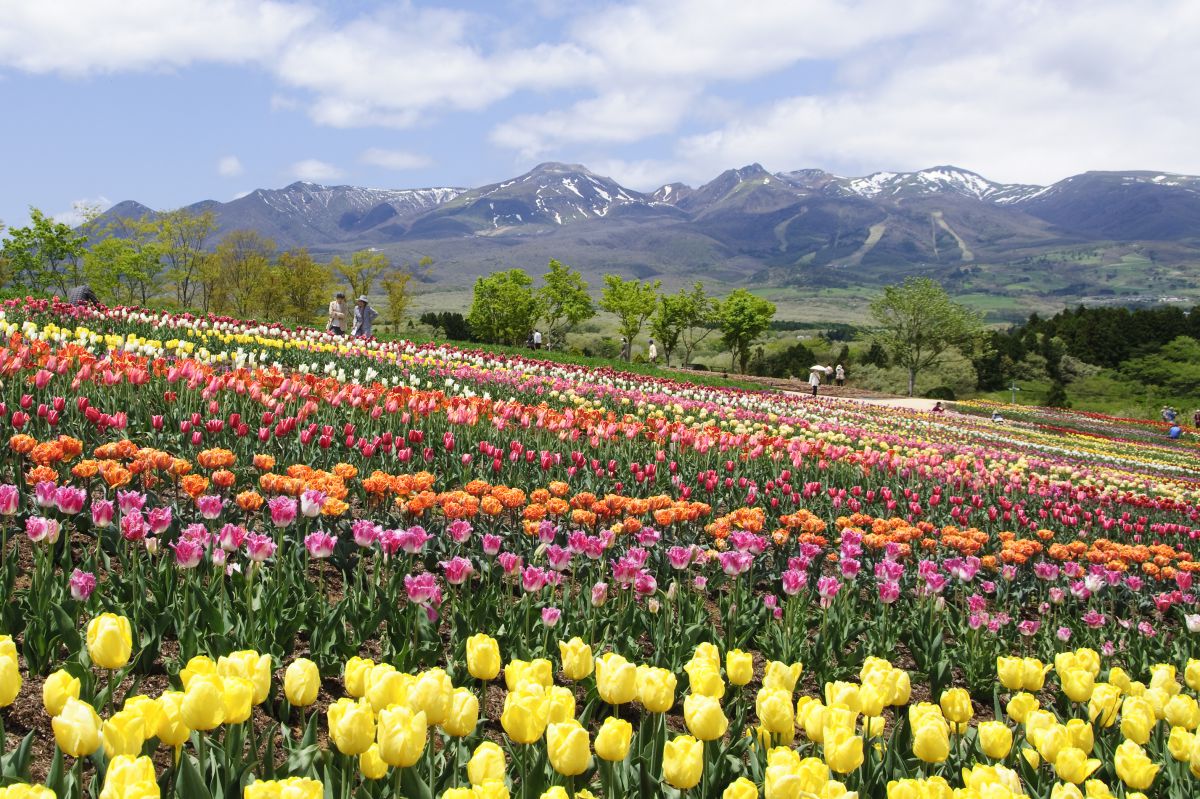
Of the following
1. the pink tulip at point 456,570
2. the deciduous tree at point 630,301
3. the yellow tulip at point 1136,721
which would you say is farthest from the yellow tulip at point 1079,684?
the deciduous tree at point 630,301

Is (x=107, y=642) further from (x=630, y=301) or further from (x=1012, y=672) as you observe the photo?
(x=630, y=301)

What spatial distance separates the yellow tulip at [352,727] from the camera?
6.36ft

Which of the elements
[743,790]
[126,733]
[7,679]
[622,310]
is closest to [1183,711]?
[743,790]

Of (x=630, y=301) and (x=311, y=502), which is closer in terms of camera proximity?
(x=311, y=502)

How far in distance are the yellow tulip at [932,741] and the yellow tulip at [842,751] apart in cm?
25

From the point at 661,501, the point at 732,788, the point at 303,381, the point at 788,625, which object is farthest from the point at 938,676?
the point at 303,381

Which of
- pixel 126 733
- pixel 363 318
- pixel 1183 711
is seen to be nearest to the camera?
pixel 126 733

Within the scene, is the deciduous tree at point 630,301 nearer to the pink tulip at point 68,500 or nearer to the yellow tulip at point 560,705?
the pink tulip at point 68,500

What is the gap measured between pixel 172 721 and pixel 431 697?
62cm

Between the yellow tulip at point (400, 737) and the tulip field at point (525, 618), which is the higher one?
the yellow tulip at point (400, 737)

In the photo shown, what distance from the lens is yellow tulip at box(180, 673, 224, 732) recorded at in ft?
6.16

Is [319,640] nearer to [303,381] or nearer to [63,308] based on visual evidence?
[303,381]

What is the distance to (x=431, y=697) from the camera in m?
2.04

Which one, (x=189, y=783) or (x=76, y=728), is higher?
(x=76, y=728)
